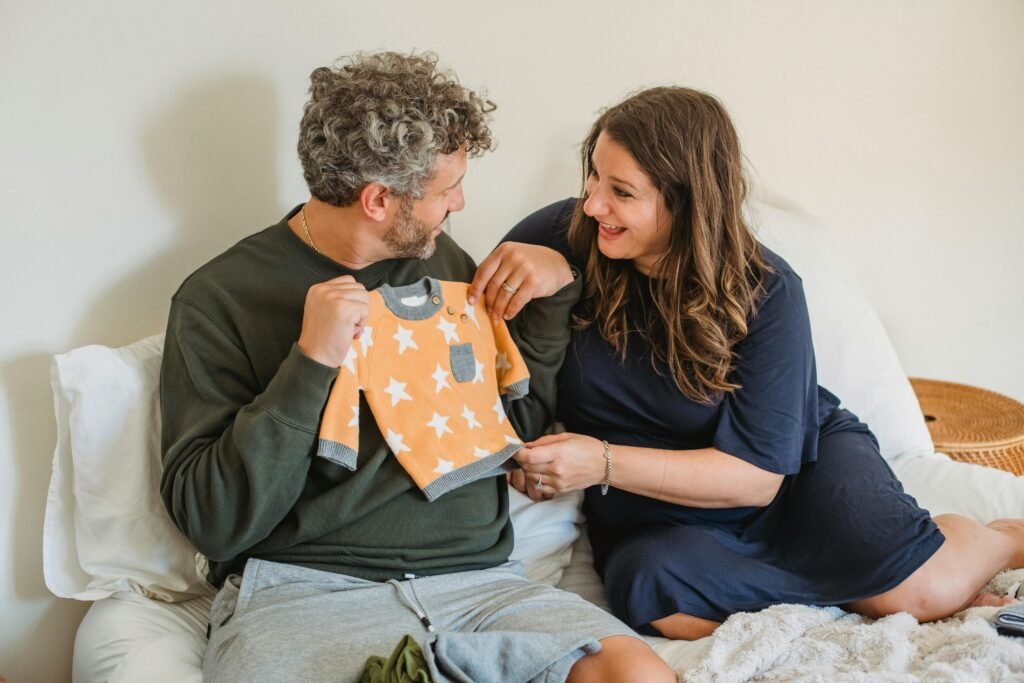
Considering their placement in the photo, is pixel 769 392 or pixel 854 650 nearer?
pixel 854 650

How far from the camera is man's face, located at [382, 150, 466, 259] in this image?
148cm

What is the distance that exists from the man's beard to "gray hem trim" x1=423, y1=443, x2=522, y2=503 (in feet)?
Answer: 1.11

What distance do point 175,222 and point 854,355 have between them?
1.36 metres

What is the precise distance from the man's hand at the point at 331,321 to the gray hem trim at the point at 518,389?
0.35 m

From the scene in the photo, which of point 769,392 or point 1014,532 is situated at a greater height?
point 769,392

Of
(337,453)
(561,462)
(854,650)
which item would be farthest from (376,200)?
(854,650)

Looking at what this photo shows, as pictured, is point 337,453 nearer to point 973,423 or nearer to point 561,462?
point 561,462

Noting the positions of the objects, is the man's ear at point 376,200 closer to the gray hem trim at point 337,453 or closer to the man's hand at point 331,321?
the man's hand at point 331,321

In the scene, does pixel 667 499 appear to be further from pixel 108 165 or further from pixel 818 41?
pixel 818 41

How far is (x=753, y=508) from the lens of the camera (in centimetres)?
173

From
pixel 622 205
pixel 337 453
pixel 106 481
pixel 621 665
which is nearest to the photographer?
pixel 621 665

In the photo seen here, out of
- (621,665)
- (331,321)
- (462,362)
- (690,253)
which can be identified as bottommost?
(621,665)

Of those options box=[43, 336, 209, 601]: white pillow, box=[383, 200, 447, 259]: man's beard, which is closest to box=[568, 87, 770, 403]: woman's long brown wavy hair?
box=[383, 200, 447, 259]: man's beard

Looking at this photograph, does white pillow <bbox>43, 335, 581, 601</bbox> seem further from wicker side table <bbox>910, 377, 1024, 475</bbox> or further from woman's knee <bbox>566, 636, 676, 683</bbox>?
wicker side table <bbox>910, 377, 1024, 475</bbox>
